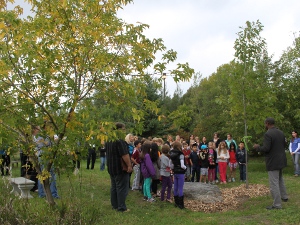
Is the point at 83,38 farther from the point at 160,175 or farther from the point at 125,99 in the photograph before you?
the point at 160,175

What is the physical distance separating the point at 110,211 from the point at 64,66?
3.92 m

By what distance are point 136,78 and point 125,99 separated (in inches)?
18.4

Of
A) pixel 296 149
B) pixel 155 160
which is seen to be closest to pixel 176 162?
pixel 155 160

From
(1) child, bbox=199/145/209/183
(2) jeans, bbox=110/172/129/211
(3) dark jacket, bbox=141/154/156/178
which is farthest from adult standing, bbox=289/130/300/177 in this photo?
(2) jeans, bbox=110/172/129/211

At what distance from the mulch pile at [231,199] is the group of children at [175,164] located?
1.77 ft

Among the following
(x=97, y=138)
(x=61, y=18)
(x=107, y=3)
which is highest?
(x=107, y=3)

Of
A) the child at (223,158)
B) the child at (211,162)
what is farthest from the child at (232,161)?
the child at (211,162)

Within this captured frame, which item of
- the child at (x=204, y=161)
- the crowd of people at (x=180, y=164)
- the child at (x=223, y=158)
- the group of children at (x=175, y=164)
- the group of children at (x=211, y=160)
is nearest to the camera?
the crowd of people at (x=180, y=164)

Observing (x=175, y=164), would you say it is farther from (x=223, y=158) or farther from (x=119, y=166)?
(x=223, y=158)

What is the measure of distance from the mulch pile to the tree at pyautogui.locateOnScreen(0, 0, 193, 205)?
171 inches

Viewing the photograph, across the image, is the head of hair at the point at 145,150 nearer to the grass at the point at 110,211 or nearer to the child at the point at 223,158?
the grass at the point at 110,211

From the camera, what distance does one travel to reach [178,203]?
9383 millimetres

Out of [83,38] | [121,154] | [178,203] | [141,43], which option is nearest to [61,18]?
[83,38]

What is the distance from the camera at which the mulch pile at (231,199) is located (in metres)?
9.41
